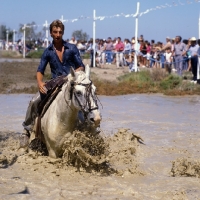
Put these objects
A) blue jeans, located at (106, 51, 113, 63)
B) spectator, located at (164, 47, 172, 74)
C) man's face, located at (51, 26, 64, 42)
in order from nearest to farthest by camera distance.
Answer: man's face, located at (51, 26, 64, 42)
spectator, located at (164, 47, 172, 74)
blue jeans, located at (106, 51, 113, 63)

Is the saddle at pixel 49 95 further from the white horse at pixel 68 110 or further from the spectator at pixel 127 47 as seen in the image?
the spectator at pixel 127 47

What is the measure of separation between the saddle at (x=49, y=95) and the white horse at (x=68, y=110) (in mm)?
84

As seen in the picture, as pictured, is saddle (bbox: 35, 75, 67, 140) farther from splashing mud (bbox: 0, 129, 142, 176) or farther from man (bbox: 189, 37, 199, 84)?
man (bbox: 189, 37, 199, 84)

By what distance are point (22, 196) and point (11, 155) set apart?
7.19 ft

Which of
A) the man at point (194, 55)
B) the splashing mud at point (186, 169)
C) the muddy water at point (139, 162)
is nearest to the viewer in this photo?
the muddy water at point (139, 162)

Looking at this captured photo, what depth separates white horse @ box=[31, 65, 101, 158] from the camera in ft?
22.1

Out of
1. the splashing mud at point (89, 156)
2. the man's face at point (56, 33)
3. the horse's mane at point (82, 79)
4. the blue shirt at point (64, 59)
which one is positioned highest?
the man's face at point (56, 33)

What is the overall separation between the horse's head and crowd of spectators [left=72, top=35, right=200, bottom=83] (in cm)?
1363

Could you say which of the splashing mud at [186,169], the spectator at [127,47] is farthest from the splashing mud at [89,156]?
the spectator at [127,47]

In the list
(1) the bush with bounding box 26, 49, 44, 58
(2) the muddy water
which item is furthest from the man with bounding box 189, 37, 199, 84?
(1) the bush with bounding box 26, 49, 44, 58

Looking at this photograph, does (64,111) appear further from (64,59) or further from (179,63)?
(179,63)

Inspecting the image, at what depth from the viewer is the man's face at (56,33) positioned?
782 centimetres

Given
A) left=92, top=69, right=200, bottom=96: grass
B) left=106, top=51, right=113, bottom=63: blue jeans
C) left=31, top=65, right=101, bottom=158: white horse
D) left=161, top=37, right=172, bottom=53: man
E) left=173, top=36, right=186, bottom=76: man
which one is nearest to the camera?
left=31, top=65, right=101, bottom=158: white horse

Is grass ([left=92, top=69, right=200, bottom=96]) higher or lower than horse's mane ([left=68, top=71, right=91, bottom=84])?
lower
